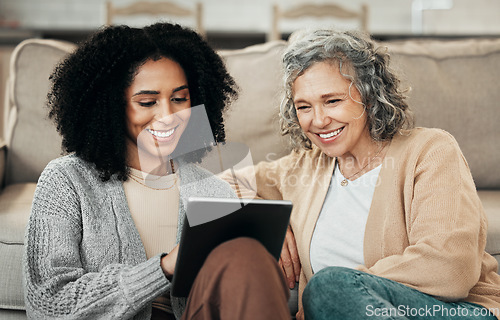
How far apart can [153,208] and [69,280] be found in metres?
0.28

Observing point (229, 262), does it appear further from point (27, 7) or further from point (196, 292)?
point (27, 7)

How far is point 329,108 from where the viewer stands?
1305mm

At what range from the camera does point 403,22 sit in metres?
4.07

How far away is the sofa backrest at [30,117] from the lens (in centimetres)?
183

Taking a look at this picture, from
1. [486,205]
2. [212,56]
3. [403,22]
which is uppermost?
[403,22]

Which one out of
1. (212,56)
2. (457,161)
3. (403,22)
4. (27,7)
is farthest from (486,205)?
(27,7)

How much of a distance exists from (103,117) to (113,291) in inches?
17.2

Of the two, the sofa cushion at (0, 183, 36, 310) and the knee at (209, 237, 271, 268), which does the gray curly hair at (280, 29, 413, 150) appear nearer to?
the knee at (209, 237, 271, 268)

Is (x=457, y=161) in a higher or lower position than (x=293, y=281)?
higher

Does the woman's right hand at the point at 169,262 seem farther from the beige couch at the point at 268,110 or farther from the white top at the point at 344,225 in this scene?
the beige couch at the point at 268,110

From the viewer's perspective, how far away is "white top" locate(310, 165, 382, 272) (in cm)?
128

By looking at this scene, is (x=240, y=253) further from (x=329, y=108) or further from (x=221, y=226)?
(x=329, y=108)

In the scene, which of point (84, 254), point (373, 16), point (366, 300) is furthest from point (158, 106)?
point (373, 16)

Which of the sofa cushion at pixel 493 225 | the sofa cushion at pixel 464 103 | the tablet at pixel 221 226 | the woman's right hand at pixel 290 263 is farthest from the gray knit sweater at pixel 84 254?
the sofa cushion at pixel 464 103
